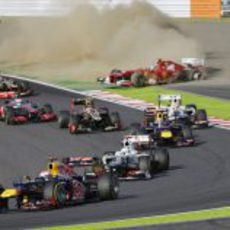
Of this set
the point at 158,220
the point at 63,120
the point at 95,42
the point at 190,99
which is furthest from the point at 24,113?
the point at 95,42

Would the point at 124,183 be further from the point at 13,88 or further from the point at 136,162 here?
the point at 13,88

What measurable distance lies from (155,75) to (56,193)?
22.9 m

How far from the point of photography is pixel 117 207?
52.4 feet

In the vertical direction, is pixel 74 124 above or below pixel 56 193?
above

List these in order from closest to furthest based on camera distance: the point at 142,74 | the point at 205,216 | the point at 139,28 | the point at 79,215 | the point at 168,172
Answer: the point at 205,216 → the point at 79,215 → the point at 168,172 → the point at 142,74 → the point at 139,28

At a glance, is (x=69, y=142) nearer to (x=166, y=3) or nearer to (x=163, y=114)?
(x=163, y=114)

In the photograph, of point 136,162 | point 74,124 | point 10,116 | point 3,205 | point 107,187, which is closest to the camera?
point 3,205

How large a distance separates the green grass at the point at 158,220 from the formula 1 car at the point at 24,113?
15.3 metres

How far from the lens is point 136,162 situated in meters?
20.1

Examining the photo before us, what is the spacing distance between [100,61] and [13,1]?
19.4m

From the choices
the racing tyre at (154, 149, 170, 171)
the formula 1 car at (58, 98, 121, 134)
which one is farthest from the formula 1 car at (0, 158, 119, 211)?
the formula 1 car at (58, 98, 121, 134)

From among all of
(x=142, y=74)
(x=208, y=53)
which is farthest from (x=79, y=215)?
(x=208, y=53)

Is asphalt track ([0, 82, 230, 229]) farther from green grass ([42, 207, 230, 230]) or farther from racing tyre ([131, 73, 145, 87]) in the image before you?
racing tyre ([131, 73, 145, 87])

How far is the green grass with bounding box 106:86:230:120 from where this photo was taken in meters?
30.5
